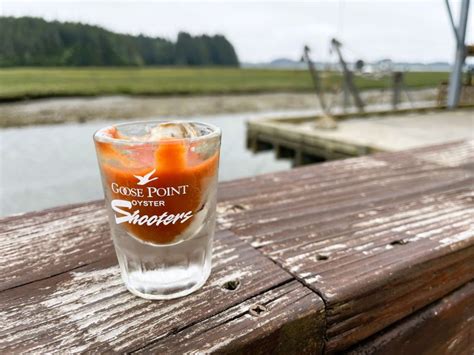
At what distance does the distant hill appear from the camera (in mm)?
14234

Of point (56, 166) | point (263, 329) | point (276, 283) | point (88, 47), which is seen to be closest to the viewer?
point (263, 329)

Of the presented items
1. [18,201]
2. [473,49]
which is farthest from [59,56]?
[473,49]

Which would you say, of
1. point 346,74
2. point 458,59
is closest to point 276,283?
point 458,59

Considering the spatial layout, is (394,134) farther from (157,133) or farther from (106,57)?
(106,57)

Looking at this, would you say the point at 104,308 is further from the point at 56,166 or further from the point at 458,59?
the point at 56,166

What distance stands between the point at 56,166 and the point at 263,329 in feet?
32.4

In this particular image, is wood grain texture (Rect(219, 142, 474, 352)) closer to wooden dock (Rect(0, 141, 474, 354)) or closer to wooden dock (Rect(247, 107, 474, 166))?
wooden dock (Rect(0, 141, 474, 354))

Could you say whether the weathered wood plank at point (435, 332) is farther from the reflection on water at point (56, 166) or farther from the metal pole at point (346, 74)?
the metal pole at point (346, 74)

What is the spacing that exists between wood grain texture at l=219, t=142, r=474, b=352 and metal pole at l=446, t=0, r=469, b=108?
976 millimetres

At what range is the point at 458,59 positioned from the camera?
2.01m

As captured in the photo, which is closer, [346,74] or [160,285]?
[160,285]

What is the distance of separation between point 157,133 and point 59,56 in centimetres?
2901

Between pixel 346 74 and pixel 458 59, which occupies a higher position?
pixel 458 59

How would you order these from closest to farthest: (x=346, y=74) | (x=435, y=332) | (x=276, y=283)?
(x=276, y=283)
(x=435, y=332)
(x=346, y=74)
